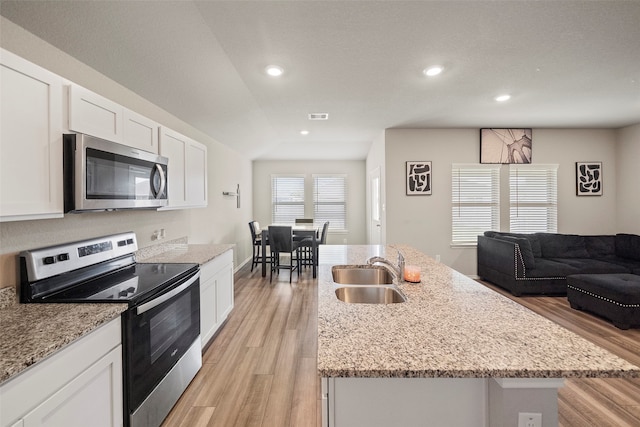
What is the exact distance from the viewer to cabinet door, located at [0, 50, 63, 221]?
3.79 feet

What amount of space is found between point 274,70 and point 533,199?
4.76m

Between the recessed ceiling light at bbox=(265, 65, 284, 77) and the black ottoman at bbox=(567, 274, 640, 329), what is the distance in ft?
13.6

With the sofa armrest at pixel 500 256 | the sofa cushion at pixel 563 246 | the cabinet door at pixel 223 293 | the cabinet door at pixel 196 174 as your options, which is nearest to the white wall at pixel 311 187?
the sofa armrest at pixel 500 256

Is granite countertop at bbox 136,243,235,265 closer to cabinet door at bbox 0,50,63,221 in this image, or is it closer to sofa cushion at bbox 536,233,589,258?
cabinet door at bbox 0,50,63,221

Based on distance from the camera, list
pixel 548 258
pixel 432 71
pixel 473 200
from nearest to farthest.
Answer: pixel 432 71 < pixel 548 258 < pixel 473 200

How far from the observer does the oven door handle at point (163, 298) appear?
58.6 inches

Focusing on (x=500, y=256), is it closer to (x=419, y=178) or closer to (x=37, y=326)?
(x=419, y=178)

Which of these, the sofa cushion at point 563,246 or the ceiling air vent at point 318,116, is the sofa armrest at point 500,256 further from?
the ceiling air vent at point 318,116

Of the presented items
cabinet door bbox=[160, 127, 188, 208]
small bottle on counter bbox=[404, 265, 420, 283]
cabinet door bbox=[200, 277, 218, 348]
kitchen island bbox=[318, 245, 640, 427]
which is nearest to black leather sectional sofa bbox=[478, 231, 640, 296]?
small bottle on counter bbox=[404, 265, 420, 283]

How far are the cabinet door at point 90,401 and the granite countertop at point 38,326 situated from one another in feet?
0.62

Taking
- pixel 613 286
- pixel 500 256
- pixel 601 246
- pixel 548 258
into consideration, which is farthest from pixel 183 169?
pixel 601 246

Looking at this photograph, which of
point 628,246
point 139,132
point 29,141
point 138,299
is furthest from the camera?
point 628,246

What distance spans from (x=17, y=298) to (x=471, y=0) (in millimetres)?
3042

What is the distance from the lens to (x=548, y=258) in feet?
14.5
